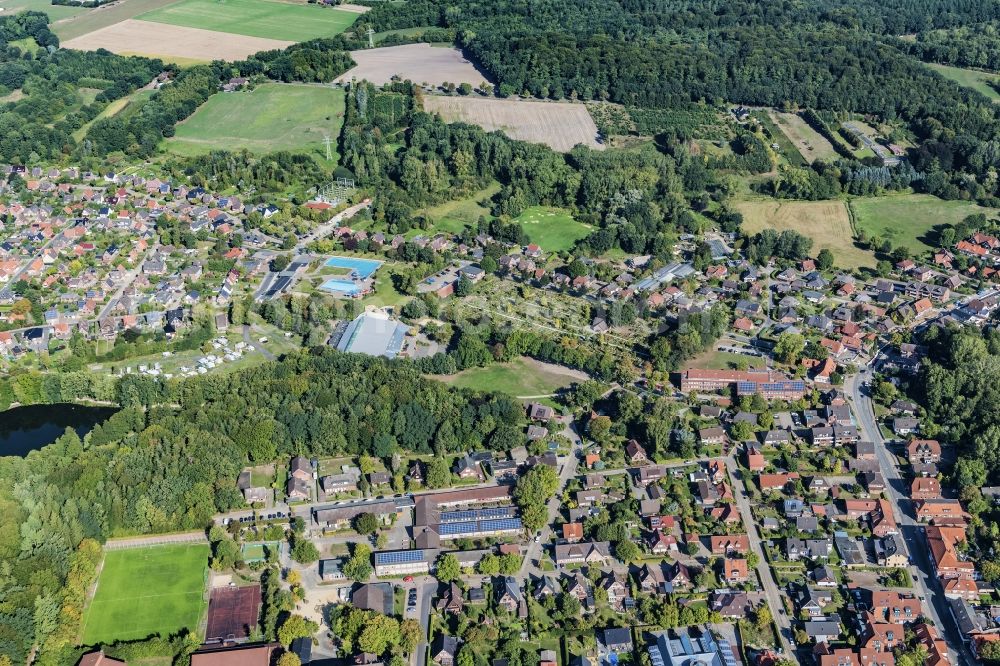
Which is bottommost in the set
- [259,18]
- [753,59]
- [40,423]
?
[40,423]

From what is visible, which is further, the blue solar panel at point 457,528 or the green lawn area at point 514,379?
the green lawn area at point 514,379

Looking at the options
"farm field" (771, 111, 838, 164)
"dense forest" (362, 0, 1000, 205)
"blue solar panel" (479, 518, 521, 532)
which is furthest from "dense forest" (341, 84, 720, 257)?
"blue solar panel" (479, 518, 521, 532)

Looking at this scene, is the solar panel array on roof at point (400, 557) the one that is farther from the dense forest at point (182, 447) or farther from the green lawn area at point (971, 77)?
the green lawn area at point (971, 77)

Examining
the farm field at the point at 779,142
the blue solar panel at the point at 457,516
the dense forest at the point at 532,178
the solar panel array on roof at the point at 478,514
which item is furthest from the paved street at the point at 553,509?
the farm field at the point at 779,142

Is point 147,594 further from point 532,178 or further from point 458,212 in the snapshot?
point 532,178

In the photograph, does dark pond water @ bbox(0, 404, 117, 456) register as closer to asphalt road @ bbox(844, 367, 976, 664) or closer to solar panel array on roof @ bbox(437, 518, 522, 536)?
solar panel array on roof @ bbox(437, 518, 522, 536)

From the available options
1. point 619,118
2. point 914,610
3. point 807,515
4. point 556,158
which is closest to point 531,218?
point 556,158

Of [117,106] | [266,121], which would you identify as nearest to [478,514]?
[266,121]
